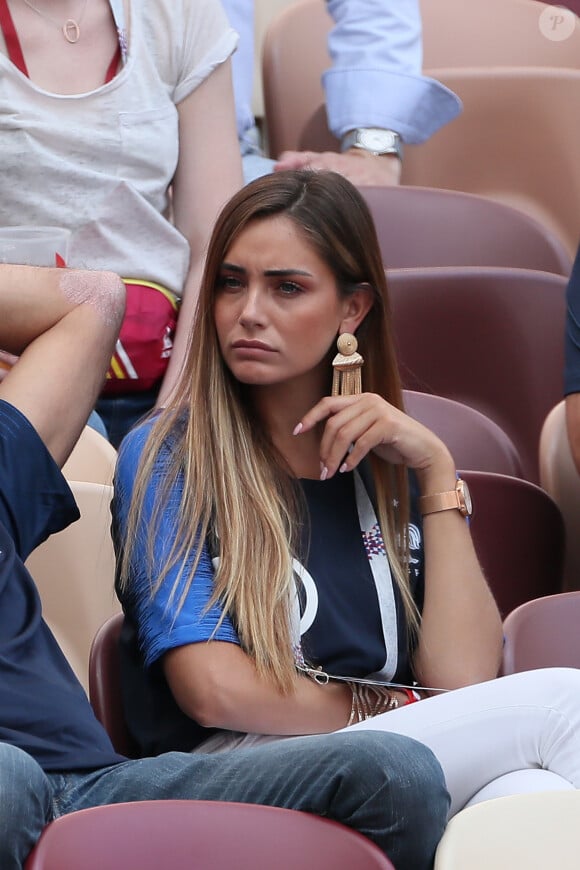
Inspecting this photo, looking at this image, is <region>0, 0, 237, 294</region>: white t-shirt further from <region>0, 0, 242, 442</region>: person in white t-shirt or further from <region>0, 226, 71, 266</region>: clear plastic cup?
<region>0, 226, 71, 266</region>: clear plastic cup

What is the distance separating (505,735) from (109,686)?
0.44m

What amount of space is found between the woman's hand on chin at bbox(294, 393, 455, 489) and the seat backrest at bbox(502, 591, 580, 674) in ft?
0.65

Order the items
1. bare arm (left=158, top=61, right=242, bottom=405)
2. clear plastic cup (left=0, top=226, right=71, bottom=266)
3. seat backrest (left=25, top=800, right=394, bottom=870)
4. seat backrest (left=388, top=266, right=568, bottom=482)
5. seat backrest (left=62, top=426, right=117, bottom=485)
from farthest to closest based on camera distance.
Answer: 1. seat backrest (left=388, top=266, right=568, bottom=482)
2. bare arm (left=158, top=61, right=242, bottom=405)
3. clear plastic cup (left=0, top=226, right=71, bottom=266)
4. seat backrest (left=62, top=426, right=117, bottom=485)
5. seat backrest (left=25, top=800, right=394, bottom=870)

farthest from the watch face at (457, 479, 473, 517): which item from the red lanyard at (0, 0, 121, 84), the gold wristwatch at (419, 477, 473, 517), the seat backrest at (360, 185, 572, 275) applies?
the seat backrest at (360, 185, 572, 275)

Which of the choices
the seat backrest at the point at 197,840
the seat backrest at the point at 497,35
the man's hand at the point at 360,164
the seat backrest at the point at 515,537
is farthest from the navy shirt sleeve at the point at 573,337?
the seat backrest at the point at 497,35

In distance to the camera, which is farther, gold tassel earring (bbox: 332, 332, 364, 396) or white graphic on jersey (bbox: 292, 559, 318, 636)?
gold tassel earring (bbox: 332, 332, 364, 396)

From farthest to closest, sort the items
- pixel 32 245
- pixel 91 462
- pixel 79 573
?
pixel 32 245 < pixel 91 462 < pixel 79 573

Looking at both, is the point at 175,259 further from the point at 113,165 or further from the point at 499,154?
the point at 499,154

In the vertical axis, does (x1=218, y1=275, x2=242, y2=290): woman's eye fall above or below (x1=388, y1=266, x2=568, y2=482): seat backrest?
above

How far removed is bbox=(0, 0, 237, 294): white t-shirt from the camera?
6.92ft

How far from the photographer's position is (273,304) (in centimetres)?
162

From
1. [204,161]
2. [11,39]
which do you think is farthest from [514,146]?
[11,39]

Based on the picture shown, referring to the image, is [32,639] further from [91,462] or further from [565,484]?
[565,484]

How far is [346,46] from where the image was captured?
3.01 metres
